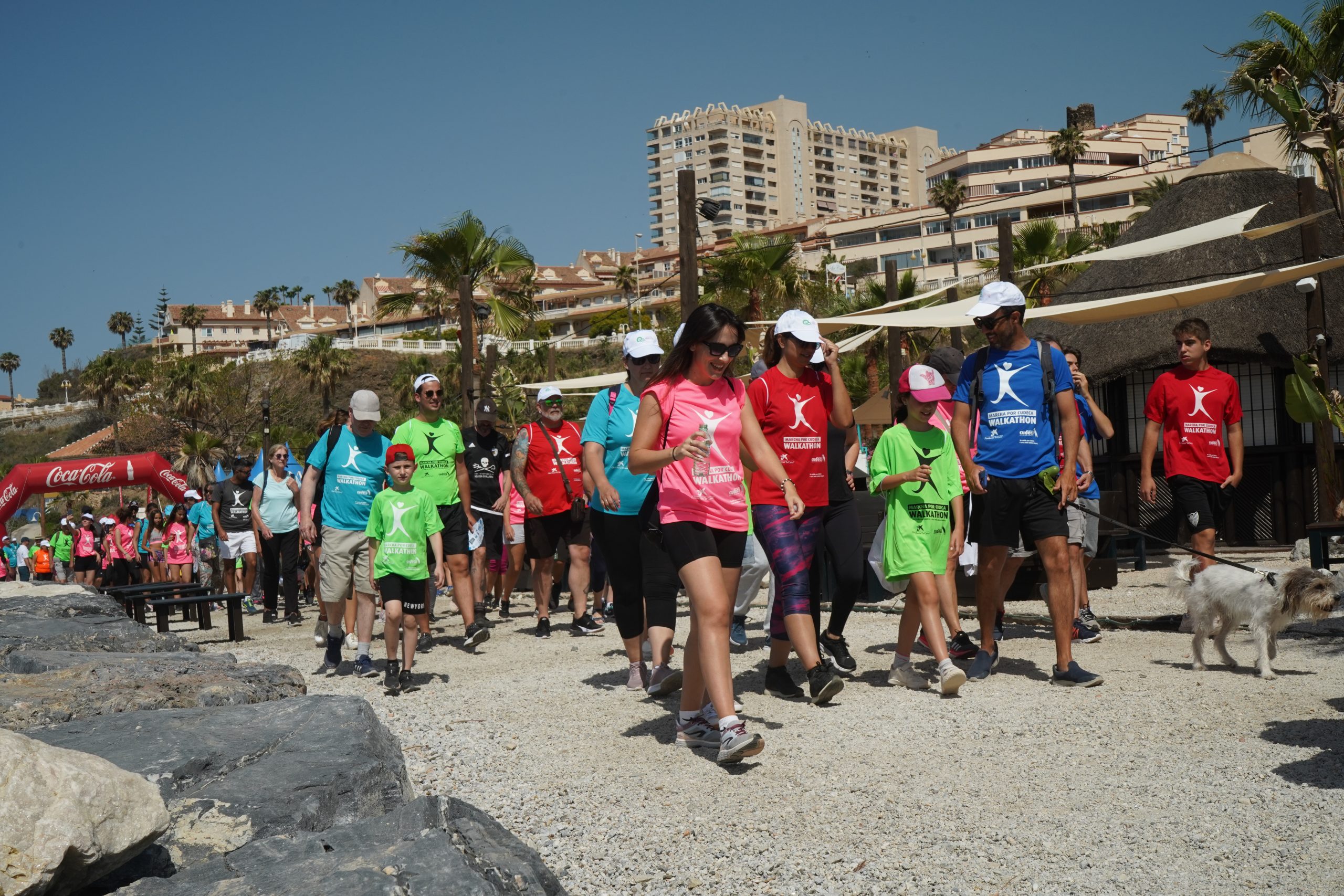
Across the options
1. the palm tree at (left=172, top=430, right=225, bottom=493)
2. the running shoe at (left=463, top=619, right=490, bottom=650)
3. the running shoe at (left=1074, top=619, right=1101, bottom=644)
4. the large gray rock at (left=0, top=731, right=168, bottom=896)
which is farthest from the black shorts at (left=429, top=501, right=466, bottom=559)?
the palm tree at (left=172, top=430, right=225, bottom=493)

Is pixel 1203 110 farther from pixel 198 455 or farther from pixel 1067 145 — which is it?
pixel 198 455

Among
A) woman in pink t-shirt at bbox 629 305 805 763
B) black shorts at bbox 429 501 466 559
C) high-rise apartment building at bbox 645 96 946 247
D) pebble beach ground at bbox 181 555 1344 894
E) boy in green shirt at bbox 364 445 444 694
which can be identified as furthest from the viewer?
high-rise apartment building at bbox 645 96 946 247

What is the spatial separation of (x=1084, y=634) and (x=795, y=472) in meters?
2.98

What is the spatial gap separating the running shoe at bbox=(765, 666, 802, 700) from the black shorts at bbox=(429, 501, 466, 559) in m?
3.14

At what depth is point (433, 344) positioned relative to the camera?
8712 cm

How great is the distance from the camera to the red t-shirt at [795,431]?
5.77m

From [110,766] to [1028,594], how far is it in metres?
8.36

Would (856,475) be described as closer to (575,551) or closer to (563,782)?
(575,551)

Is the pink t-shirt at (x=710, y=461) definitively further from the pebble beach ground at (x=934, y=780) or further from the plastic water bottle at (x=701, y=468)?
the pebble beach ground at (x=934, y=780)

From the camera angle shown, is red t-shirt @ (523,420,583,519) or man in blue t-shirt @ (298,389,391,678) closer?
man in blue t-shirt @ (298,389,391,678)

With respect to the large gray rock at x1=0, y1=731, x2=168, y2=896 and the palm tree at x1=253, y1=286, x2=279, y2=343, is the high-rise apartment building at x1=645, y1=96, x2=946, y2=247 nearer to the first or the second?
the palm tree at x1=253, y1=286, x2=279, y2=343

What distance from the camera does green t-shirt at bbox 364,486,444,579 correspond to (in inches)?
281

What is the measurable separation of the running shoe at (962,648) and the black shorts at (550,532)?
11.0 feet

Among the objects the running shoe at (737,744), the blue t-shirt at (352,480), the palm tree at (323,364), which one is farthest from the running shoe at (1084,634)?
the palm tree at (323,364)
